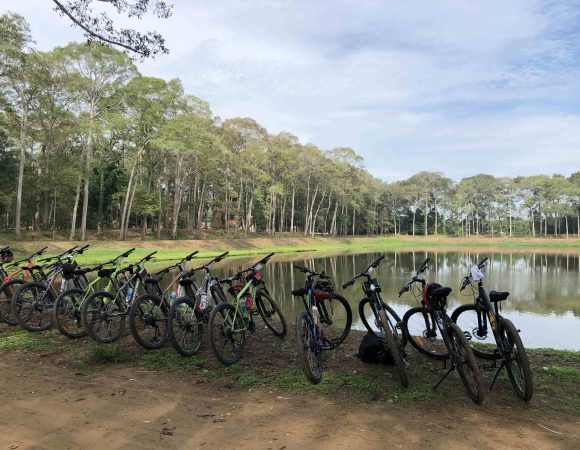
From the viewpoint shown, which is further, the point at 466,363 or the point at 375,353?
the point at 375,353

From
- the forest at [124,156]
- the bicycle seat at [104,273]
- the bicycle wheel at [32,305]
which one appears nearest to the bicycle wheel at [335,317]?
the bicycle seat at [104,273]

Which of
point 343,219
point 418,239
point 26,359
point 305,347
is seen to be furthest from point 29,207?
point 418,239

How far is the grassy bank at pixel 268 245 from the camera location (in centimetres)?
2328

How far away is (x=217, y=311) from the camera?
14.1 feet

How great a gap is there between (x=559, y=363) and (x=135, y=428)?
4142mm

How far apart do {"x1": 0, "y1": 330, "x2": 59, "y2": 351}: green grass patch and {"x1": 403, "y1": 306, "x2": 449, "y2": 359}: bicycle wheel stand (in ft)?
13.7

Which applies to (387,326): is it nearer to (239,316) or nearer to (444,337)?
(444,337)

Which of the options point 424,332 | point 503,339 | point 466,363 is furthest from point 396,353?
point 424,332

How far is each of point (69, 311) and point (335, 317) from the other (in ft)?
11.2

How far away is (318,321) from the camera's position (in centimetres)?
474

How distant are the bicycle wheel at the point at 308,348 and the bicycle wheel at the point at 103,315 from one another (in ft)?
8.33

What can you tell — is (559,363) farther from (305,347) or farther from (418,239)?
(418,239)

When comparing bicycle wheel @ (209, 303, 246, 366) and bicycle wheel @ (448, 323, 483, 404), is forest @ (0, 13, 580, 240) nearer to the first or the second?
bicycle wheel @ (209, 303, 246, 366)

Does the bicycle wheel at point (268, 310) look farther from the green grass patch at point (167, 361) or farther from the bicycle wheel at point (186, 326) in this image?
the green grass patch at point (167, 361)
